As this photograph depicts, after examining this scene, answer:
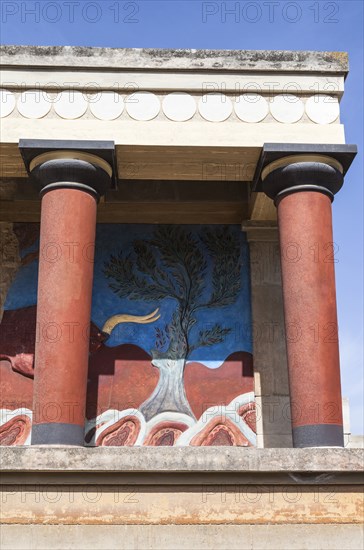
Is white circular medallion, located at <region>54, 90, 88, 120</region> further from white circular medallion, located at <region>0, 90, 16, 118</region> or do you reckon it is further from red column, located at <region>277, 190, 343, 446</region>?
red column, located at <region>277, 190, 343, 446</region>

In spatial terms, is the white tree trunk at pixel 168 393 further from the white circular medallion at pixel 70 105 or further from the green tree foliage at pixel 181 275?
the white circular medallion at pixel 70 105

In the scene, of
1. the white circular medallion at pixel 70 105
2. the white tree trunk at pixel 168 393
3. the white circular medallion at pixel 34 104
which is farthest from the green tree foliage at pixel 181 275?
the white circular medallion at pixel 34 104

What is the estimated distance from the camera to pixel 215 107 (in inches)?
370

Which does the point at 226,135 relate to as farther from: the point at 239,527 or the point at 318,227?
the point at 239,527

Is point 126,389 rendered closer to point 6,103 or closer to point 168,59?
point 6,103

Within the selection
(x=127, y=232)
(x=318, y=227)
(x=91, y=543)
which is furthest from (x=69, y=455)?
(x=127, y=232)

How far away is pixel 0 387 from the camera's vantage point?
10539 mm

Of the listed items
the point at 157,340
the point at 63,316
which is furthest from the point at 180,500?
the point at 157,340

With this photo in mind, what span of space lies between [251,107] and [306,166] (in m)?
1.14

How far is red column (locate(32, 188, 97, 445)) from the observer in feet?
25.6

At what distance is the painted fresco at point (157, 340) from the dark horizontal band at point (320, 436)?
237 cm

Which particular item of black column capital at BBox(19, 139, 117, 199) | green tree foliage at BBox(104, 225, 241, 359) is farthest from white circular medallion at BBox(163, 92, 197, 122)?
green tree foliage at BBox(104, 225, 241, 359)

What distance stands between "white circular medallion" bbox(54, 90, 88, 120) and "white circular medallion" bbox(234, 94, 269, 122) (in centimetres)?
202

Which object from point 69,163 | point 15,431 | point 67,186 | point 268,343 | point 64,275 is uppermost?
point 69,163
